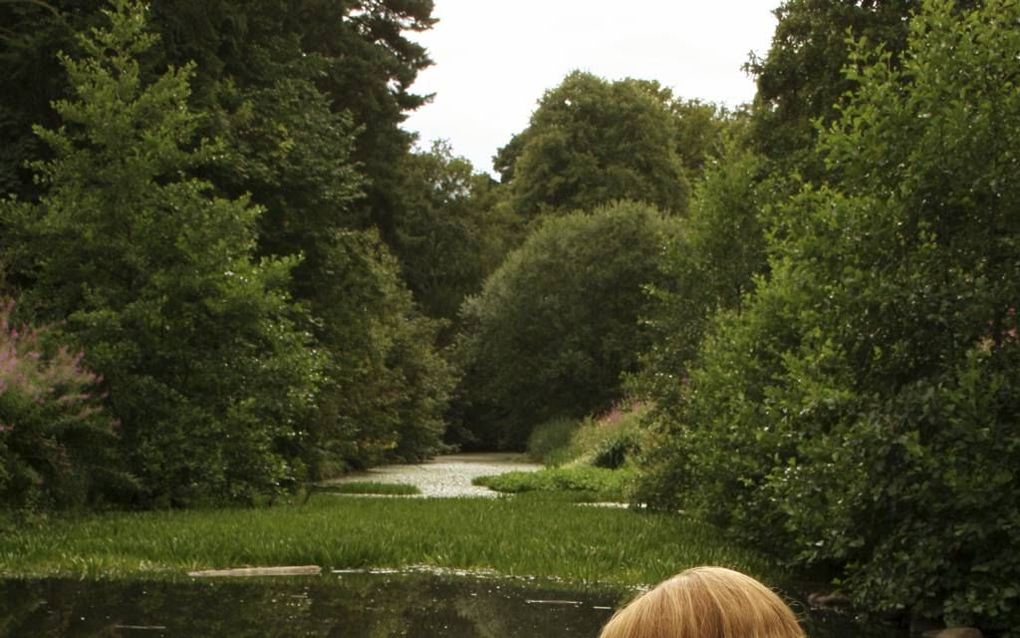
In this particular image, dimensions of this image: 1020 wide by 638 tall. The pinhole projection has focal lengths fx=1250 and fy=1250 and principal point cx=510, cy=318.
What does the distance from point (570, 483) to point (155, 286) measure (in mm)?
11175

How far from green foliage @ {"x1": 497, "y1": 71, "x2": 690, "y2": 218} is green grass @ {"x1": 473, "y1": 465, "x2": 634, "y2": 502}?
35489 mm

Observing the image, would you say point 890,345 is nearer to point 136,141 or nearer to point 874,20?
point 136,141

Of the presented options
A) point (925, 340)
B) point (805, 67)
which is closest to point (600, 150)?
point (805, 67)

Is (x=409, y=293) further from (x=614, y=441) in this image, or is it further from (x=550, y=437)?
(x=614, y=441)

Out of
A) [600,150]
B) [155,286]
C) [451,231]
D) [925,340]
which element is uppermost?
[600,150]

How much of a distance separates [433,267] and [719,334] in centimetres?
4826

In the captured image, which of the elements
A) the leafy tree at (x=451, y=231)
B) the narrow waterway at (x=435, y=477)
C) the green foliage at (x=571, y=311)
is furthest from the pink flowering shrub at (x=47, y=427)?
the leafy tree at (x=451, y=231)

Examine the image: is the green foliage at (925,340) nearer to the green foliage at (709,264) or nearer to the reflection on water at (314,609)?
the reflection on water at (314,609)

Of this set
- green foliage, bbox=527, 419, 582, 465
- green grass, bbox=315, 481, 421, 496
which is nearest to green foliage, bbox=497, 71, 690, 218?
green foliage, bbox=527, 419, 582, 465

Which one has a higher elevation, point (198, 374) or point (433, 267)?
point (433, 267)

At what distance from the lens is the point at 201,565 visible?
13.1 m

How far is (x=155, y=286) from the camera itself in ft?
66.8

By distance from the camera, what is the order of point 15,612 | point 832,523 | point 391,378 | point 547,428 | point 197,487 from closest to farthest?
point 15,612, point 832,523, point 197,487, point 391,378, point 547,428

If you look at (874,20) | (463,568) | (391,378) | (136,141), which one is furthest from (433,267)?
(463,568)
